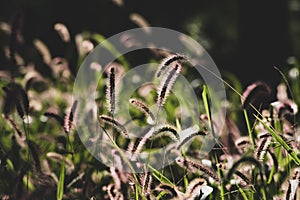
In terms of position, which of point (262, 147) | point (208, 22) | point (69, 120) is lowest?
point (262, 147)

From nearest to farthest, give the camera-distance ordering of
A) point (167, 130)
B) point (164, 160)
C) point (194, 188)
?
point (194, 188), point (167, 130), point (164, 160)

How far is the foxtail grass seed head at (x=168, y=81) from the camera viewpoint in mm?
1915

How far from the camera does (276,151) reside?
245cm

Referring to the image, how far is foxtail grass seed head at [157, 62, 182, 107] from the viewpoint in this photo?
192cm

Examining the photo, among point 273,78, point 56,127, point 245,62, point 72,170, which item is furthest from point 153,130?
point 245,62

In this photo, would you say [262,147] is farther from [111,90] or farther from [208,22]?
[208,22]

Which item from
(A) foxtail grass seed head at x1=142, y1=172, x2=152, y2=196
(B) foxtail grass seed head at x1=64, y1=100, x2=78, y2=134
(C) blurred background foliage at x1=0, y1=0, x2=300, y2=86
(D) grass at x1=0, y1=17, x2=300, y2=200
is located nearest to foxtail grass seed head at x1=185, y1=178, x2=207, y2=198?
(D) grass at x1=0, y1=17, x2=300, y2=200

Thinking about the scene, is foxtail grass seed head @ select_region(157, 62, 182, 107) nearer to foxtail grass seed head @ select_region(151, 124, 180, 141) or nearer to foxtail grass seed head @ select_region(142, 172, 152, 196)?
foxtail grass seed head @ select_region(151, 124, 180, 141)

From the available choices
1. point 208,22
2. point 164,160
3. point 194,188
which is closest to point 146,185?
point 194,188

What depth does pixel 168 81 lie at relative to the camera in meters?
1.92

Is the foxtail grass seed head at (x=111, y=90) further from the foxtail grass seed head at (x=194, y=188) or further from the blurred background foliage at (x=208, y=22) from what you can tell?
the blurred background foliage at (x=208, y=22)

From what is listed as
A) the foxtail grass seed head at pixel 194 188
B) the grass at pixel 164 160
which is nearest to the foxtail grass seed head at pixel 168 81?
the grass at pixel 164 160

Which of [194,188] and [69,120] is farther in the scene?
[69,120]

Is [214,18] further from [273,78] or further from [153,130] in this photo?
[153,130]
